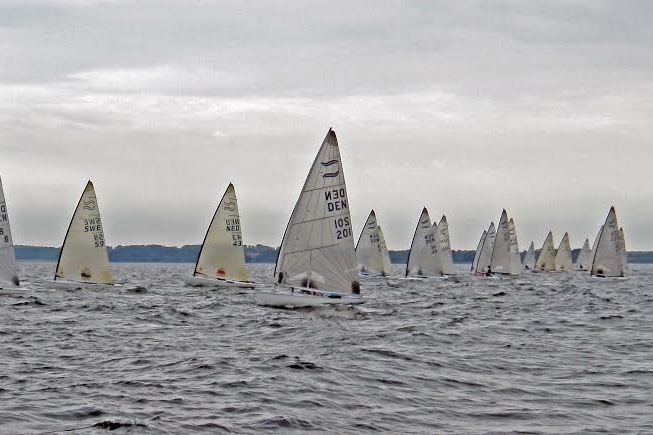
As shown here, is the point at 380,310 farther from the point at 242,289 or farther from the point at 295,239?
the point at 242,289

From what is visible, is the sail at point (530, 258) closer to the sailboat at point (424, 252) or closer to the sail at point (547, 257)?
the sail at point (547, 257)

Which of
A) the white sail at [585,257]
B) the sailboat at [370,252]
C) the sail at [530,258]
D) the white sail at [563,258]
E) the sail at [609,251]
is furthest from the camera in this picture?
the sail at [530,258]

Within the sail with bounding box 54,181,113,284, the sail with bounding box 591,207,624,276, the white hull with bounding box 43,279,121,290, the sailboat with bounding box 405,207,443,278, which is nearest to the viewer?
the sail with bounding box 54,181,113,284

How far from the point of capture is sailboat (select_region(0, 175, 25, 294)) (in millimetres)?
41188

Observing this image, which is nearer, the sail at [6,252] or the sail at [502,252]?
the sail at [6,252]

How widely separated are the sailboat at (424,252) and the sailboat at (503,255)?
9.76 meters

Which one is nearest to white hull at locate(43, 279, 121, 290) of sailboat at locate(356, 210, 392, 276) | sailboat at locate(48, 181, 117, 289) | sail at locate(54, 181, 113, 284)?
sailboat at locate(48, 181, 117, 289)

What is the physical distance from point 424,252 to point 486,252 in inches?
764

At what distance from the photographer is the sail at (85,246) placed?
49.4 metres

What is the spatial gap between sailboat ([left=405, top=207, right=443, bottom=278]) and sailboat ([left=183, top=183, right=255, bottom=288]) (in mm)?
26716

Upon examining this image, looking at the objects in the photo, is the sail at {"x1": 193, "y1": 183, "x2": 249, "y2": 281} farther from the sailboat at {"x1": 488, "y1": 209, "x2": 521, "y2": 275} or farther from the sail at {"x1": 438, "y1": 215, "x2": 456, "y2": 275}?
the sail at {"x1": 438, "y1": 215, "x2": 456, "y2": 275}

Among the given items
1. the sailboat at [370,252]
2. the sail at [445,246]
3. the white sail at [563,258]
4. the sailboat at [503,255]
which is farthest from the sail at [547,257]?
the sailboat at [370,252]

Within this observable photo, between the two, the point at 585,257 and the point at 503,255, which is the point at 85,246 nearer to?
the point at 503,255

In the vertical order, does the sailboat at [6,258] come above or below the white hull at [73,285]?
above
